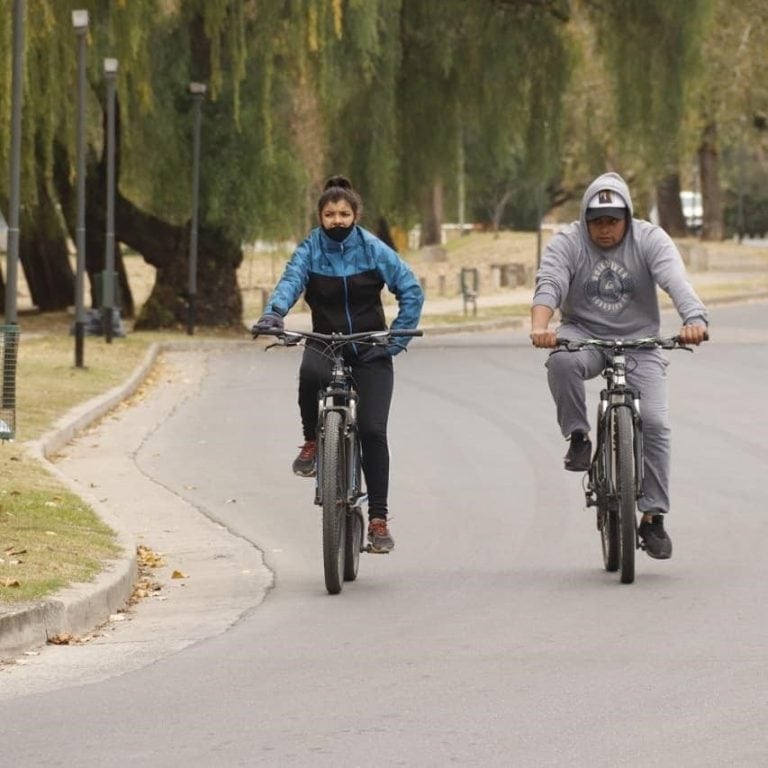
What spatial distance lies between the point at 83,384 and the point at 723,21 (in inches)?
1405

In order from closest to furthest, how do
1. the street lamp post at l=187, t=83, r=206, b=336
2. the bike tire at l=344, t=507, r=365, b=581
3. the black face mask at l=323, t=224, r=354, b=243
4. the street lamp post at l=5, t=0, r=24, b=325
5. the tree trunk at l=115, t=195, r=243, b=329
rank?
1. the bike tire at l=344, t=507, r=365, b=581
2. the black face mask at l=323, t=224, r=354, b=243
3. the street lamp post at l=5, t=0, r=24, b=325
4. the street lamp post at l=187, t=83, r=206, b=336
5. the tree trunk at l=115, t=195, r=243, b=329

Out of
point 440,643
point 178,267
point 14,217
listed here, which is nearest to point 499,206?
point 178,267

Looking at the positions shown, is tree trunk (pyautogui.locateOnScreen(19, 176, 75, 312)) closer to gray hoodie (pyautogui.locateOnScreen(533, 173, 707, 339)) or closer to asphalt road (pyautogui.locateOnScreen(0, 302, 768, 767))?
asphalt road (pyautogui.locateOnScreen(0, 302, 768, 767))

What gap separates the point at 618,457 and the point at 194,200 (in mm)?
24826

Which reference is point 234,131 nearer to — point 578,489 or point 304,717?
point 578,489

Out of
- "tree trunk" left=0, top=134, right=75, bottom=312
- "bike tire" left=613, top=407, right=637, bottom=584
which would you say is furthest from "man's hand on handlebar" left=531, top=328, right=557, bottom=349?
"tree trunk" left=0, top=134, right=75, bottom=312

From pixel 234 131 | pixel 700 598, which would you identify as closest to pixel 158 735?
pixel 700 598

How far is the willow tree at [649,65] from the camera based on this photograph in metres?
34.9

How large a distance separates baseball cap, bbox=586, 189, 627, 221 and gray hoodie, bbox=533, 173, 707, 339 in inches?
1.0

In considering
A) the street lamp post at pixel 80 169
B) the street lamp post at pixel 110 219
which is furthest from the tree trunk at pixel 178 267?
the street lamp post at pixel 80 169

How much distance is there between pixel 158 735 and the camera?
22.4ft

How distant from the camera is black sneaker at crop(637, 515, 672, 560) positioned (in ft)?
34.6

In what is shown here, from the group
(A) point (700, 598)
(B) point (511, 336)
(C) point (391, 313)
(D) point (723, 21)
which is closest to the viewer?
(A) point (700, 598)

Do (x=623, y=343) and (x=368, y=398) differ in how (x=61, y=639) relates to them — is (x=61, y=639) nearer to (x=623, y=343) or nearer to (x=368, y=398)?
(x=368, y=398)
